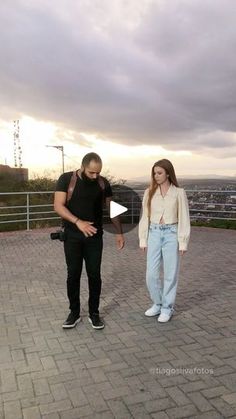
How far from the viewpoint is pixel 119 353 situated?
4027 millimetres

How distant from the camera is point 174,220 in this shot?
4.62 metres

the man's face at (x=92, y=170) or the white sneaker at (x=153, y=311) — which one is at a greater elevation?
the man's face at (x=92, y=170)

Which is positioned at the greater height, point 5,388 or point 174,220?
point 174,220

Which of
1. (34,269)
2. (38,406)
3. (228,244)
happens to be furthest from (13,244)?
(38,406)

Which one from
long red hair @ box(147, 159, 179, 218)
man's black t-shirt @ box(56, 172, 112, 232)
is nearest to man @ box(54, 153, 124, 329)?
man's black t-shirt @ box(56, 172, 112, 232)

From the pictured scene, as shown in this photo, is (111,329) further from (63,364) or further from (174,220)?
(174,220)

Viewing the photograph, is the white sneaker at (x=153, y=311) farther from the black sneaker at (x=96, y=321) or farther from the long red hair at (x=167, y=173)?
the long red hair at (x=167, y=173)

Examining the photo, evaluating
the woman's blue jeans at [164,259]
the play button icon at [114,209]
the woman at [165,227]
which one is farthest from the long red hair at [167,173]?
the play button icon at [114,209]

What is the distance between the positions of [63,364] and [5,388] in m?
0.58

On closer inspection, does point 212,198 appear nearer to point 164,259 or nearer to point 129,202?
point 129,202

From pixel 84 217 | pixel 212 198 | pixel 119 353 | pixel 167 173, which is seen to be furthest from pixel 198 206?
pixel 119 353

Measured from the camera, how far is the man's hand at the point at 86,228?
164 inches

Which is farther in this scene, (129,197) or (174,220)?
(129,197)

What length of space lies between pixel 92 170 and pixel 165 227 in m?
1.04
